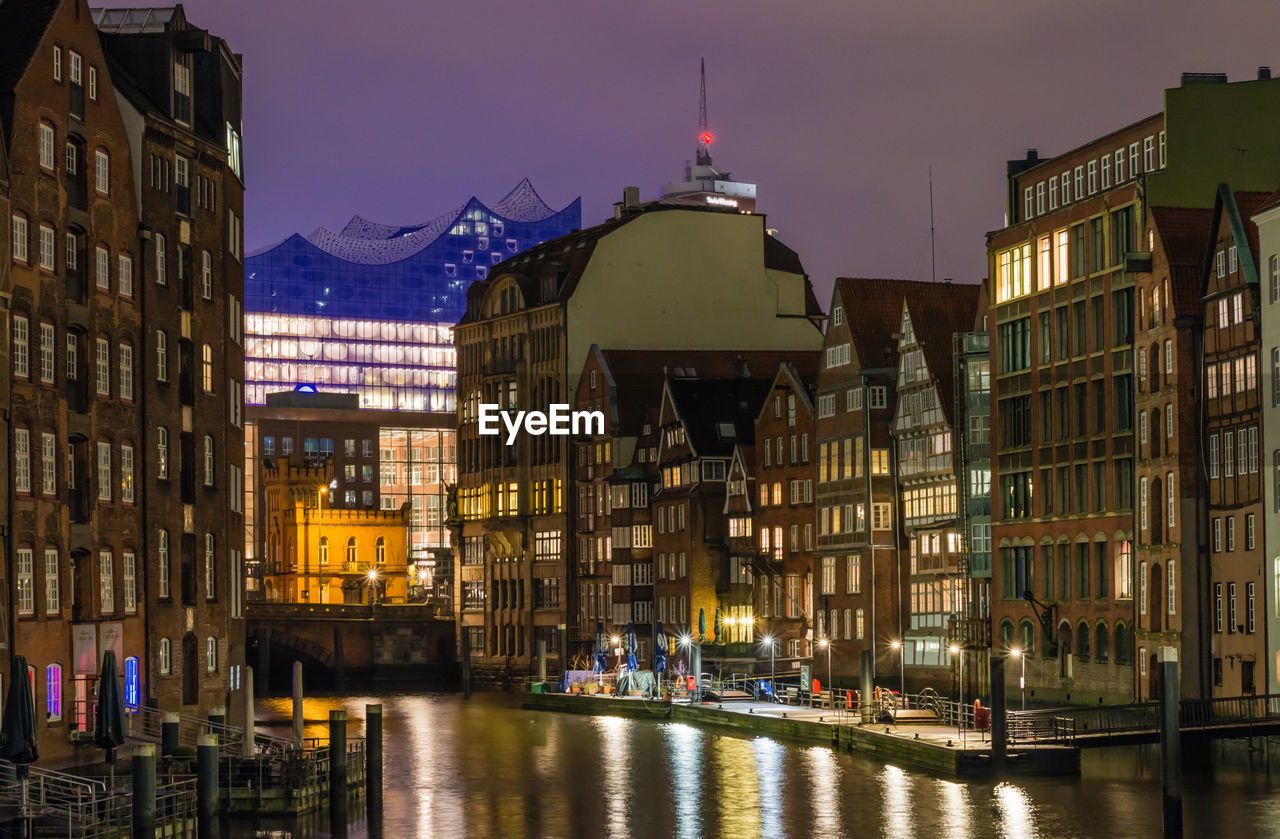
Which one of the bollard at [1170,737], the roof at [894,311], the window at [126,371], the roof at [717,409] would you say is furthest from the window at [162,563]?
the roof at [717,409]

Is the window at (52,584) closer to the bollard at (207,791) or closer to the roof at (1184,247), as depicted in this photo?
the bollard at (207,791)

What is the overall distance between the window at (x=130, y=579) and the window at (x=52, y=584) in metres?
6.19

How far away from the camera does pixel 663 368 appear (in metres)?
160

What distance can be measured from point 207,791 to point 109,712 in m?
4.67

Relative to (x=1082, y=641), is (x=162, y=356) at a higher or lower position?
higher

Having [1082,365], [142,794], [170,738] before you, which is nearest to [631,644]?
[1082,365]

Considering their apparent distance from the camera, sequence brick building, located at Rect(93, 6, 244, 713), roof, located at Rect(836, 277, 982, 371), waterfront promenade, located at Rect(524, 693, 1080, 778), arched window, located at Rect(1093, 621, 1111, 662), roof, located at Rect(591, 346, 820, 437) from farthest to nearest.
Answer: roof, located at Rect(591, 346, 820, 437), roof, located at Rect(836, 277, 982, 371), arched window, located at Rect(1093, 621, 1111, 662), brick building, located at Rect(93, 6, 244, 713), waterfront promenade, located at Rect(524, 693, 1080, 778)

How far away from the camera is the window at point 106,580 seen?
74.9 meters

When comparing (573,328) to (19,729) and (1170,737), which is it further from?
(19,729)

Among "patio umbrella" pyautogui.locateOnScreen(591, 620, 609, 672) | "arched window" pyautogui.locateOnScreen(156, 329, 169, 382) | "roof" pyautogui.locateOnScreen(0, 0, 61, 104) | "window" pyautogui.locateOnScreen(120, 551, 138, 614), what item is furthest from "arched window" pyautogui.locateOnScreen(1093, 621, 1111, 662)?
"roof" pyautogui.locateOnScreen(0, 0, 61, 104)

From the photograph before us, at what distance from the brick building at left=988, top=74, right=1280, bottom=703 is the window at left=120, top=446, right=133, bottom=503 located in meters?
40.3

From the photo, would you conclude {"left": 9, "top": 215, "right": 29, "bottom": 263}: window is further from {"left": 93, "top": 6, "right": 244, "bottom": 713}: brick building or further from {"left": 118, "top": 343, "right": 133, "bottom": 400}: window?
{"left": 118, "top": 343, "right": 133, "bottom": 400}: window

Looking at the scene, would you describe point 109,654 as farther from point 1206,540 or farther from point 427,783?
point 1206,540

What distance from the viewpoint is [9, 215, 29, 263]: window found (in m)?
68.6
